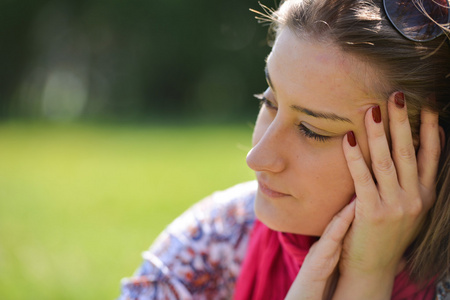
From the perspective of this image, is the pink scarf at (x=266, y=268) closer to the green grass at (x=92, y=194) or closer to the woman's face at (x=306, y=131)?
the woman's face at (x=306, y=131)

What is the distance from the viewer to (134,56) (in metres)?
21.1

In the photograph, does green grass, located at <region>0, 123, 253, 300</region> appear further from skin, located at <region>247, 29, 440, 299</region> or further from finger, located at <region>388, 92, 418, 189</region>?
finger, located at <region>388, 92, 418, 189</region>

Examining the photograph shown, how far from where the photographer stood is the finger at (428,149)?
255 centimetres

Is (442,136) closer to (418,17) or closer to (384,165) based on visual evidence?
(384,165)

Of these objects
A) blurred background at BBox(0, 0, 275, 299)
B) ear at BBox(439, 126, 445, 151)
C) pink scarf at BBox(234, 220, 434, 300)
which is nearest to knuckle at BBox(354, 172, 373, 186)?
ear at BBox(439, 126, 445, 151)

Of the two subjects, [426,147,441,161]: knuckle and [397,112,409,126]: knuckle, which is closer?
[397,112,409,126]: knuckle

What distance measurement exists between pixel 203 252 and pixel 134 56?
1875 cm

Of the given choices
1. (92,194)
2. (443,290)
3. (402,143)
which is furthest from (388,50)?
(92,194)

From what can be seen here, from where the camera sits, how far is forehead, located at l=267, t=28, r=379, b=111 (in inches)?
95.0

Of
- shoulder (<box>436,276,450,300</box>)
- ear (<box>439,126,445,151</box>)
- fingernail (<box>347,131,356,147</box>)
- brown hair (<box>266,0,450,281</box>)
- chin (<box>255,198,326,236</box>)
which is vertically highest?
brown hair (<box>266,0,450,281</box>)

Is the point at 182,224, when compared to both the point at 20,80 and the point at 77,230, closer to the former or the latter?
the point at 77,230

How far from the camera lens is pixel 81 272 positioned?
16.7 feet

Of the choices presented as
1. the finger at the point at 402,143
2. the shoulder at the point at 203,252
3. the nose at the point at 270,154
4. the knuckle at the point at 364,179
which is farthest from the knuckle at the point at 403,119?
the shoulder at the point at 203,252

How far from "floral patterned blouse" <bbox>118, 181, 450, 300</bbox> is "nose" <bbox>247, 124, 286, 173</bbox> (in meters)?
0.67
